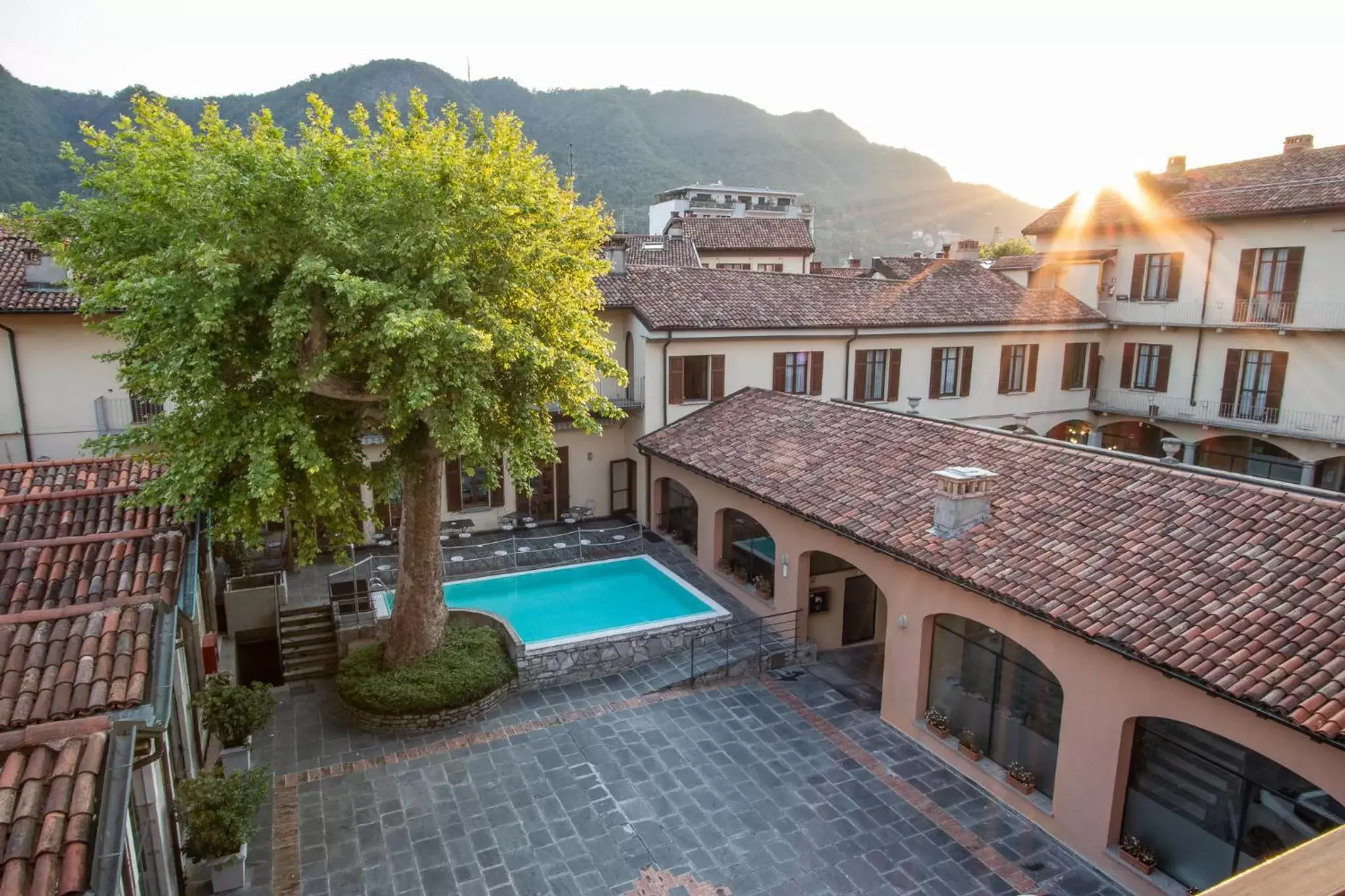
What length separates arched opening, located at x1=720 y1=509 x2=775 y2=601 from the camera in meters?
18.9

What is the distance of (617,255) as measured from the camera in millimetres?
25812

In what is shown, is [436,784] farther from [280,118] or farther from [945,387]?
[280,118]

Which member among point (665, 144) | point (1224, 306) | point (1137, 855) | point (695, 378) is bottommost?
point (1137, 855)

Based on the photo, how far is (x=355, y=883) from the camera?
35.0 ft

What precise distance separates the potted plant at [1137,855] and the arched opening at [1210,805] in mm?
57

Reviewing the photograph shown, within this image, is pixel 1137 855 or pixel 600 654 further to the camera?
pixel 600 654

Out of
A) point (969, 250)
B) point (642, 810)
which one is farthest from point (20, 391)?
point (969, 250)

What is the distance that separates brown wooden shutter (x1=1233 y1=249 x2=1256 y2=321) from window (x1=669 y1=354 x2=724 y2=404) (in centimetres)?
1915

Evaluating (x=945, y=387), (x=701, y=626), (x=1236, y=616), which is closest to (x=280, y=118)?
(x=945, y=387)

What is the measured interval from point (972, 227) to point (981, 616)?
95.8 m

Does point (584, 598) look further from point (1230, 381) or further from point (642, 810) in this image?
point (1230, 381)

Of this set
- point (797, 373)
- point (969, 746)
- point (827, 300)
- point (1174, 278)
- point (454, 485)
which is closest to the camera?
point (969, 746)

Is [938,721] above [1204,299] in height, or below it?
below

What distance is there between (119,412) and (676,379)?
14727 millimetres
